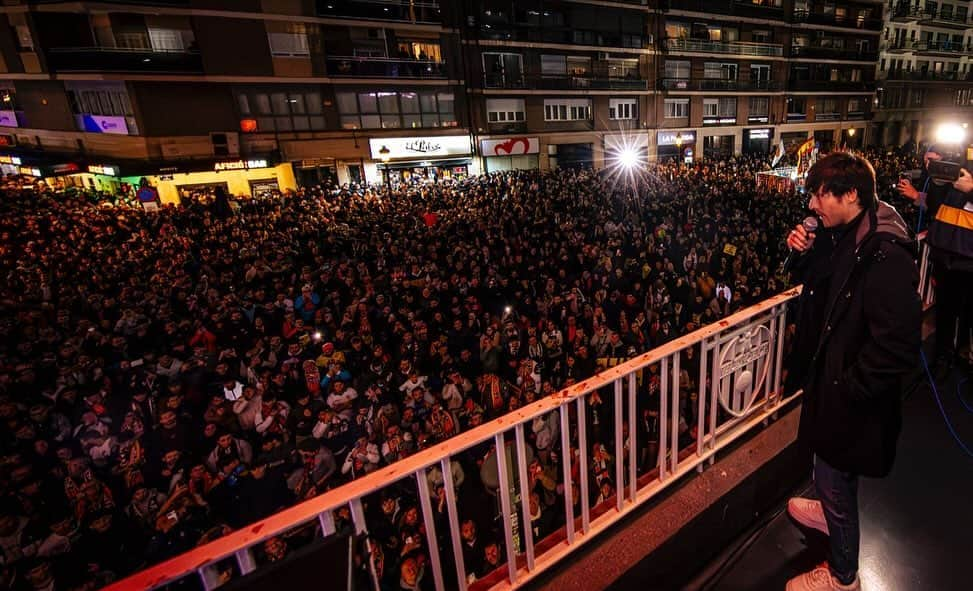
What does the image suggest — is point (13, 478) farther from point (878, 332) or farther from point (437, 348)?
point (878, 332)

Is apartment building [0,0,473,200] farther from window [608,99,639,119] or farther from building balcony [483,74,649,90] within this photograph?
window [608,99,639,119]

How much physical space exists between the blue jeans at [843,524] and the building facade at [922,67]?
203 ft

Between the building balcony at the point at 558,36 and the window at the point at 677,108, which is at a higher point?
the building balcony at the point at 558,36

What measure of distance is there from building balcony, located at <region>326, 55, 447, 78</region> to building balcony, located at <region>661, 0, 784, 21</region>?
2012 centimetres

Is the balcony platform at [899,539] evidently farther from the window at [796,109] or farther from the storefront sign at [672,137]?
the window at [796,109]

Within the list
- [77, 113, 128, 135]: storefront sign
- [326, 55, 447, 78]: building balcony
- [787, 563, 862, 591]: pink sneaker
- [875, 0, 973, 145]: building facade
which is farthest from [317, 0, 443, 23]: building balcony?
[875, 0, 973, 145]: building facade

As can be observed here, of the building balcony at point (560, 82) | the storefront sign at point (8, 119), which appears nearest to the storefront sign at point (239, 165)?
the building balcony at point (560, 82)

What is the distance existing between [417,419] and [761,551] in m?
4.73

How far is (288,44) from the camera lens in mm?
24672

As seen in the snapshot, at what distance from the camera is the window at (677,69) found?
123ft

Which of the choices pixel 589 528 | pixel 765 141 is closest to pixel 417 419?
pixel 589 528

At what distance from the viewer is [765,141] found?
42344 millimetres

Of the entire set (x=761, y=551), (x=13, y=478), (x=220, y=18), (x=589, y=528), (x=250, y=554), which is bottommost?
(x=13, y=478)

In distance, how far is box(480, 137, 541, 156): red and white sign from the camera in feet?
99.9
